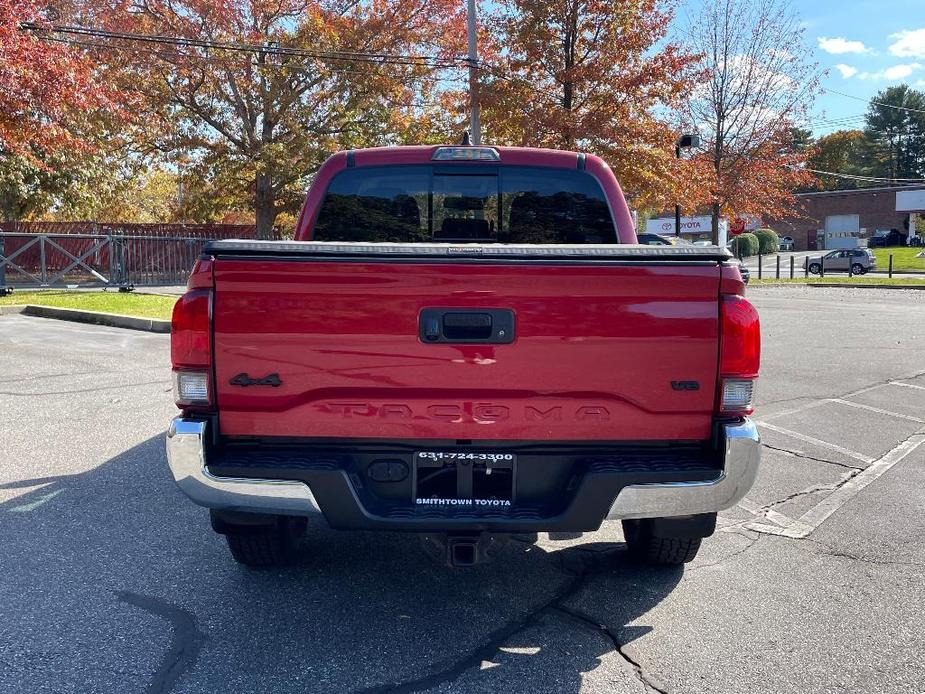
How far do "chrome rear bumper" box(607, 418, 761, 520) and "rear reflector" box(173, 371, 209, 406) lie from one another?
158 centimetres

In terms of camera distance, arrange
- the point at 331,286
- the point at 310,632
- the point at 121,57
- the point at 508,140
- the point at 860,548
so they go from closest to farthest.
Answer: the point at 331,286 < the point at 310,632 < the point at 860,548 < the point at 508,140 < the point at 121,57

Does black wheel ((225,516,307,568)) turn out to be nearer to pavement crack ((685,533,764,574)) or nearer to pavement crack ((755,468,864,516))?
pavement crack ((685,533,764,574))

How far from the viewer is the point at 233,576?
3.60 m

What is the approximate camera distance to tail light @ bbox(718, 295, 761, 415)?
9.16 feet

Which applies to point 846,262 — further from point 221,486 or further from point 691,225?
point 221,486

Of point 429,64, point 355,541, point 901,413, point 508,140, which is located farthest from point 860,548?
point 429,64

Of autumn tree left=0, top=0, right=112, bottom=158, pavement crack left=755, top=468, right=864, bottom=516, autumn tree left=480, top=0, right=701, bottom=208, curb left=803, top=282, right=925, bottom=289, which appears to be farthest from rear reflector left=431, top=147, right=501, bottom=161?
curb left=803, top=282, right=925, bottom=289

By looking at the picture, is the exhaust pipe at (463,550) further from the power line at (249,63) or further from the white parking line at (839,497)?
the power line at (249,63)

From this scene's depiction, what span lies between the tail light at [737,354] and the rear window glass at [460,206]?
4.97ft

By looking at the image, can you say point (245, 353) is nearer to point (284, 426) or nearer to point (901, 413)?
point (284, 426)

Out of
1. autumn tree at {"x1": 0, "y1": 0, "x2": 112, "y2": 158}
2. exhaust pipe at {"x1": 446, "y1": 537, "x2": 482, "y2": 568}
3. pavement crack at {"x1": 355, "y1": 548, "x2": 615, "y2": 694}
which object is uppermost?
autumn tree at {"x1": 0, "y1": 0, "x2": 112, "y2": 158}

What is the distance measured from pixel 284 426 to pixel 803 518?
3.27 m

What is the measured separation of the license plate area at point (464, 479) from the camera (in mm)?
2867

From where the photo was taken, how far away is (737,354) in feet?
9.25
